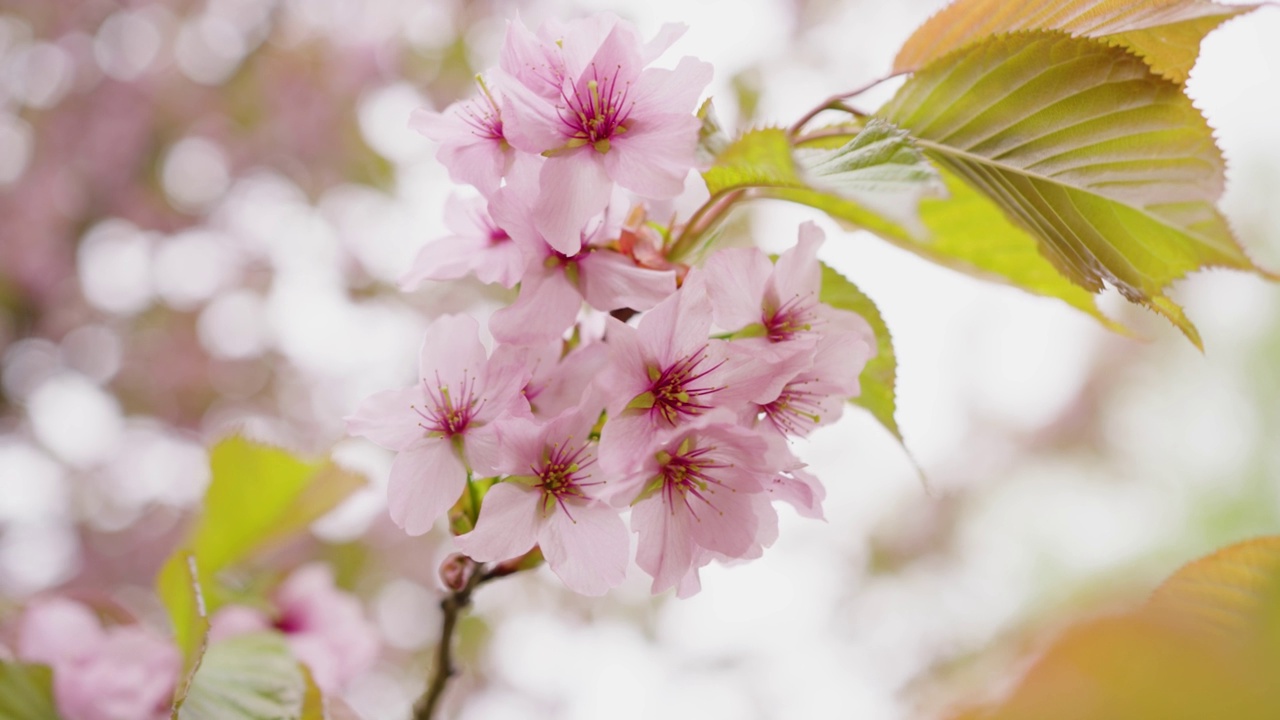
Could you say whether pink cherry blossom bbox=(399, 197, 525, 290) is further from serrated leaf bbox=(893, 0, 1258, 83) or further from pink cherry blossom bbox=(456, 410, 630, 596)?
serrated leaf bbox=(893, 0, 1258, 83)

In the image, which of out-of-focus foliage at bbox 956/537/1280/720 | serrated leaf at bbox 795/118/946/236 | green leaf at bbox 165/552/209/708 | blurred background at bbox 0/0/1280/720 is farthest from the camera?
blurred background at bbox 0/0/1280/720

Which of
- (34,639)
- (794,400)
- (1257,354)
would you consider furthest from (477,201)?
(1257,354)

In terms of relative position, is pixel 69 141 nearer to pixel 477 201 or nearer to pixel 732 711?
pixel 477 201

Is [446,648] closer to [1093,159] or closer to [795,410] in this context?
[795,410]

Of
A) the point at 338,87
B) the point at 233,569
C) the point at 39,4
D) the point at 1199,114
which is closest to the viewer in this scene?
the point at 1199,114

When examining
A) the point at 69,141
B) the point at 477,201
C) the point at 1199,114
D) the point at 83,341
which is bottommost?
the point at 83,341

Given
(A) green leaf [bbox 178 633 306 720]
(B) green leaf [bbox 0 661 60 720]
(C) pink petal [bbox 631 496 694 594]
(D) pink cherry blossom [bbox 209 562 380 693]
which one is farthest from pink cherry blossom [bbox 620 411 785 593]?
(B) green leaf [bbox 0 661 60 720]
